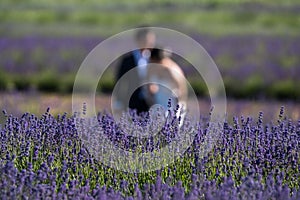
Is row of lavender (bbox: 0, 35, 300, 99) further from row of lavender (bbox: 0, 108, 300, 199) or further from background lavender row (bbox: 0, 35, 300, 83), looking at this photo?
row of lavender (bbox: 0, 108, 300, 199)

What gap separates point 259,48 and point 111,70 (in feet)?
9.60

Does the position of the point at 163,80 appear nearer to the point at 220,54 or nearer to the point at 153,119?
the point at 153,119

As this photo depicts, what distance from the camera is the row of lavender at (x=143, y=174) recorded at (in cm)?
398

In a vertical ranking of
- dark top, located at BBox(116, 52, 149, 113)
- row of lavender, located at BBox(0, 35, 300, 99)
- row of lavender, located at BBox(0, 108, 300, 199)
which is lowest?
row of lavender, located at BBox(0, 108, 300, 199)

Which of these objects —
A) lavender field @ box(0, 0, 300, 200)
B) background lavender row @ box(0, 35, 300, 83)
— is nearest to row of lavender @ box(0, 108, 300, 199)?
lavender field @ box(0, 0, 300, 200)

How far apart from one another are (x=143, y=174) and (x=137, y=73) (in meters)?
2.76

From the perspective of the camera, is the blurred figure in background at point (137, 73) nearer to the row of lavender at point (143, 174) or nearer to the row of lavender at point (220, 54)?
the row of lavender at point (143, 174)

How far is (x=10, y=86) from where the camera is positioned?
14.4m

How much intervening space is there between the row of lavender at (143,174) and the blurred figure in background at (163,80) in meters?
1.91

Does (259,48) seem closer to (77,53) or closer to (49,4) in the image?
(77,53)

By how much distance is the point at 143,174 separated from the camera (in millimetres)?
Result: 4594

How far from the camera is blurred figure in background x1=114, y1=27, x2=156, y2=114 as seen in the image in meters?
7.14

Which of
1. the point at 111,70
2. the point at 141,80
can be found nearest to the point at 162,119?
the point at 141,80

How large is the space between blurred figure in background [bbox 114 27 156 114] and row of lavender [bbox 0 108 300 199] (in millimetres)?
2015
